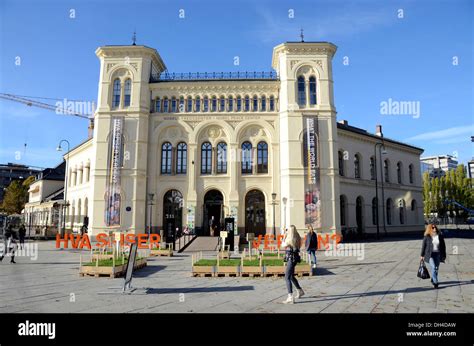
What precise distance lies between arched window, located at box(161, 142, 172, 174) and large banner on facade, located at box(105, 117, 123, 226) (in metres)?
3.96

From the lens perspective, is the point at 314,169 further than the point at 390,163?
No

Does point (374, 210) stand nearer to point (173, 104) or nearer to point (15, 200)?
point (173, 104)

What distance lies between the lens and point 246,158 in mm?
32438

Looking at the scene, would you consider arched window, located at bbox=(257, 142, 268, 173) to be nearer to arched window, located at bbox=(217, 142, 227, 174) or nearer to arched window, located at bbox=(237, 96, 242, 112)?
arched window, located at bbox=(217, 142, 227, 174)

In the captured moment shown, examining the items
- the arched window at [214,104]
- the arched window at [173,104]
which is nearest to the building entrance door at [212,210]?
the arched window at [214,104]

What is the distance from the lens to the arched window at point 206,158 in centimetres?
3259

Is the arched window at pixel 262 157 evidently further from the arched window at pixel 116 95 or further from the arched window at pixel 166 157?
the arched window at pixel 116 95

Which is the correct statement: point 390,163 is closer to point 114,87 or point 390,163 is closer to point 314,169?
point 314,169

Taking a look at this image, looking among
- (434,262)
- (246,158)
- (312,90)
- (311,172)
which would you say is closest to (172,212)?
(246,158)

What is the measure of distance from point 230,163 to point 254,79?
8.60 meters

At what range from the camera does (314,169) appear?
29.7 meters

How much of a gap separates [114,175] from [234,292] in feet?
77.2

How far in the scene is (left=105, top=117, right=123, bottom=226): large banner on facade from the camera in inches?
1182
